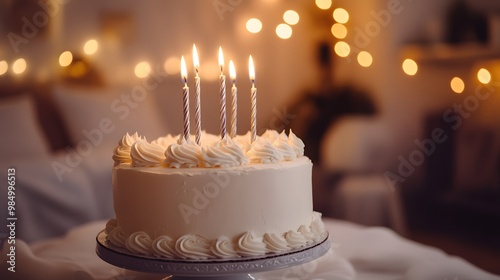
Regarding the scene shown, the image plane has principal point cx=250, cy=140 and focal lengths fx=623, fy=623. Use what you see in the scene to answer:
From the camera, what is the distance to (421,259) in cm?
223

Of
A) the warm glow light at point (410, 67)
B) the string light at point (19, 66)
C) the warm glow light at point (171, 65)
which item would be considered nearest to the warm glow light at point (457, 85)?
the warm glow light at point (410, 67)

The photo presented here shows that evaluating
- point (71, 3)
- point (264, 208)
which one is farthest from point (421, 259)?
point (71, 3)

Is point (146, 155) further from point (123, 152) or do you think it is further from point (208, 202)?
point (208, 202)

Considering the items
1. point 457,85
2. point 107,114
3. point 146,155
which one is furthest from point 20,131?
point 457,85

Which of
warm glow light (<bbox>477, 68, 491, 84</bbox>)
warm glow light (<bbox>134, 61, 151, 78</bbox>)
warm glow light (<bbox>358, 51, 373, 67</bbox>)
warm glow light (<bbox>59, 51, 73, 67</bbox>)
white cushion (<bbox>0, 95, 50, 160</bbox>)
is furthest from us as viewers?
warm glow light (<bbox>358, 51, 373, 67</bbox>)

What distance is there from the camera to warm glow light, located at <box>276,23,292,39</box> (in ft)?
13.1

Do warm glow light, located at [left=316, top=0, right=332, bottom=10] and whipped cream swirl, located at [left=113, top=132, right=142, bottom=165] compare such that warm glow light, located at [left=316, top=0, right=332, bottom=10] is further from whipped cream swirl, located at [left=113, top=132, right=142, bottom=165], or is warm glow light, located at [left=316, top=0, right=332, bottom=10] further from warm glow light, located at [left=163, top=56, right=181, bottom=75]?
whipped cream swirl, located at [left=113, top=132, right=142, bottom=165]

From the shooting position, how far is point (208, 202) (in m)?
1.72

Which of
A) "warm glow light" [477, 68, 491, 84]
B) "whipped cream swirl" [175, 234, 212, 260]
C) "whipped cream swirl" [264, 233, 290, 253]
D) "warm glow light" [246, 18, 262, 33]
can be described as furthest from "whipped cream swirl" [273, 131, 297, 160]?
"warm glow light" [246, 18, 262, 33]

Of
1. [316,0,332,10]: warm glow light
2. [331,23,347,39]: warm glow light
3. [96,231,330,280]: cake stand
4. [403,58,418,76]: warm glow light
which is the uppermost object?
[316,0,332,10]: warm glow light

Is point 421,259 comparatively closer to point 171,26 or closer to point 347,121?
point 347,121

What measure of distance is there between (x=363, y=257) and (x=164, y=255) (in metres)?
0.85

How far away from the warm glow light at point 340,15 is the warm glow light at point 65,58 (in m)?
1.65

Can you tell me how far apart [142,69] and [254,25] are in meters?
0.77
